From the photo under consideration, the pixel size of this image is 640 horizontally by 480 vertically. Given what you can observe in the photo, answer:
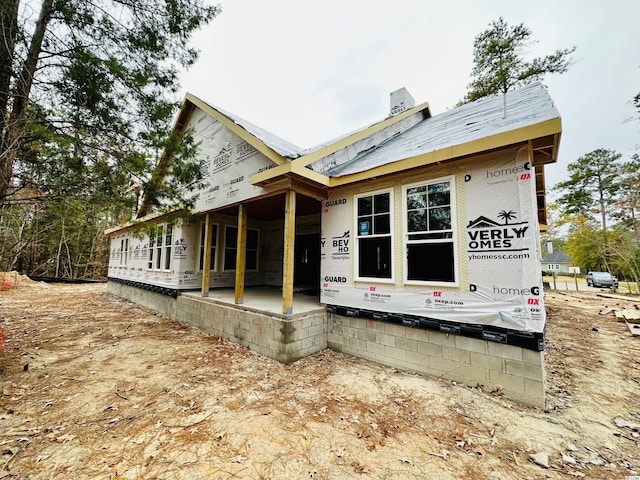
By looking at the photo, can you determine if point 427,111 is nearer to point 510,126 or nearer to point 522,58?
point 510,126

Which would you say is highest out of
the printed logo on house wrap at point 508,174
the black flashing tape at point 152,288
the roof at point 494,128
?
the roof at point 494,128

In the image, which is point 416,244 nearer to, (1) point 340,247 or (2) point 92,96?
(1) point 340,247

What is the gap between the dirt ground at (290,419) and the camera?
2178 mm

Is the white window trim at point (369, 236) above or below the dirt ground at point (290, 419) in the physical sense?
above

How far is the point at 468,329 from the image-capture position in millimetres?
3639

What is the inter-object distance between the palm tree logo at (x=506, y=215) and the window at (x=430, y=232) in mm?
596

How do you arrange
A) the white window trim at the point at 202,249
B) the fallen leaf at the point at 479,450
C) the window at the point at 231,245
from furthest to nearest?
the window at the point at 231,245, the white window trim at the point at 202,249, the fallen leaf at the point at 479,450

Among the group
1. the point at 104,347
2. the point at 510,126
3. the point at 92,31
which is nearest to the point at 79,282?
the point at 104,347

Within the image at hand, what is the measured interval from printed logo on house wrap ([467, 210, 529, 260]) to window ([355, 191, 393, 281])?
1.26 metres

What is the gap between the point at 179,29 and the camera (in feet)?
16.3

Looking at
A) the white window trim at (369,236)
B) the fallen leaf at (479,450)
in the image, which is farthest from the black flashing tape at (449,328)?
the fallen leaf at (479,450)

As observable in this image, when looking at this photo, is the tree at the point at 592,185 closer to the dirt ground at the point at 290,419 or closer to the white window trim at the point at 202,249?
the dirt ground at the point at 290,419

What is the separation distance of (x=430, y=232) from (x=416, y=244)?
0.96ft

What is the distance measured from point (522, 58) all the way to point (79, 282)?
3023cm
